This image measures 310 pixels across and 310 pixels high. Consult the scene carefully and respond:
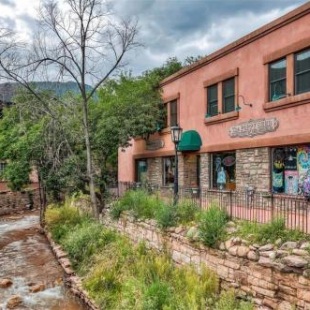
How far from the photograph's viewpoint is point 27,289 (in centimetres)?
1293

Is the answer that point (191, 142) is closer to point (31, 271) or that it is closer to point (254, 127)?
point (254, 127)

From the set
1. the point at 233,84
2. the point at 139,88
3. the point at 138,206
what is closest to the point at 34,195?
the point at 139,88

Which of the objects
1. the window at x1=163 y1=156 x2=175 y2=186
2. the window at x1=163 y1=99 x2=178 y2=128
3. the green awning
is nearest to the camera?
the green awning

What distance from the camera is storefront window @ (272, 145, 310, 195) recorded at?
517 inches

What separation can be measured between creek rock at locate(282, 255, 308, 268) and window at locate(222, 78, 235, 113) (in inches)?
372

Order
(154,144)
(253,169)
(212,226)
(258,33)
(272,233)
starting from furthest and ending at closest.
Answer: (154,144) < (253,169) < (258,33) < (212,226) < (272,233)

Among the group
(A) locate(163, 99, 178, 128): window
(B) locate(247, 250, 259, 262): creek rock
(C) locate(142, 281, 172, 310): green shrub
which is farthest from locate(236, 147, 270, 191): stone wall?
(C) locate(142, 281, 172, 310): green shrub

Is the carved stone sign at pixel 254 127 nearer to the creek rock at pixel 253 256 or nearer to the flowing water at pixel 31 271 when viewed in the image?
the creek rock at pixel 253 256

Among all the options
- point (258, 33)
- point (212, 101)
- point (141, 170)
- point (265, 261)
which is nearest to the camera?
point (265, 261)

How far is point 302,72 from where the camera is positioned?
42.5 ft

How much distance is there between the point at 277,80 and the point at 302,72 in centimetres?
122

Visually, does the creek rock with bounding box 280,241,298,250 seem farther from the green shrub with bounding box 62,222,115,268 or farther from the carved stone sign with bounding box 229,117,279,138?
the green shrub with bounding box 62,222,115,268

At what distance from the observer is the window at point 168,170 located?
21422 millimetres

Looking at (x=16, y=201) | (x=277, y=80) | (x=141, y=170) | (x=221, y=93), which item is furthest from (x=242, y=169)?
(x=16, y=201)
